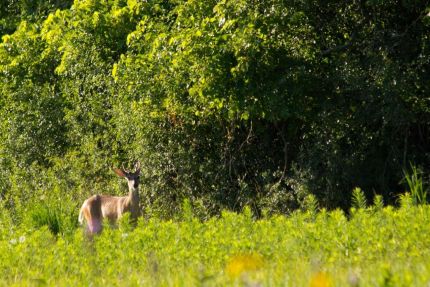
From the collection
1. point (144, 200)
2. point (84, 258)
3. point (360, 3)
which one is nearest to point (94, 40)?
point (144, 200)

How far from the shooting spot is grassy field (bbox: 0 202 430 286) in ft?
25.5

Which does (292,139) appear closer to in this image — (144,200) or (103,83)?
(144,200)

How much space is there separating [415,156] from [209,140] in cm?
398

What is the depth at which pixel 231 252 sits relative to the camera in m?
9.58

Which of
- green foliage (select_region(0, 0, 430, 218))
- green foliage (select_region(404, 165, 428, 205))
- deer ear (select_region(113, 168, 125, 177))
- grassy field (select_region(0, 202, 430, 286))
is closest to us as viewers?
grassy field (select_region(0, 202, 430, 286))

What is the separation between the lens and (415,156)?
599 inches

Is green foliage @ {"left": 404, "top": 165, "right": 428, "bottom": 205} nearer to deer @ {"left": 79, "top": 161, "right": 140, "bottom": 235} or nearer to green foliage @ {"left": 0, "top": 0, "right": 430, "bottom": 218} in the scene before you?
green foliage @ {"left": 0, "top": 0, "right": 430, "bottom": 218}

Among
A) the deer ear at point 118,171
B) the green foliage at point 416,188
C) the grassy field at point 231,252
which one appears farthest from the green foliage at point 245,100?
the grassy field at point 231,252

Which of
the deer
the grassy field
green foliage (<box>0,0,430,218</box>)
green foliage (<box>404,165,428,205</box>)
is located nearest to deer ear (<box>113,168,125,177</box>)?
the deer

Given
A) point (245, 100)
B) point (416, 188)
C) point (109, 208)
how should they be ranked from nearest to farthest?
point (416, 188) → point (245, 100) → point (109, 208)

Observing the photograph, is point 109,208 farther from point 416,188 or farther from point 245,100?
point 416,188

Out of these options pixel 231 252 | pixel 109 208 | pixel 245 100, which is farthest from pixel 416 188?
pixel 109 208

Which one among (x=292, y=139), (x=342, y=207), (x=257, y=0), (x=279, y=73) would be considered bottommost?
(x=342, y=207)

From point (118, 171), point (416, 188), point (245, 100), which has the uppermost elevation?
point (245, 100)
